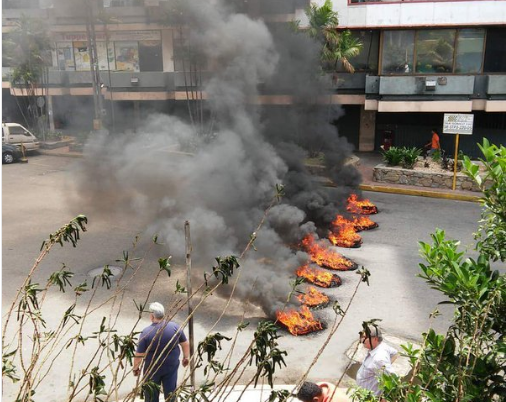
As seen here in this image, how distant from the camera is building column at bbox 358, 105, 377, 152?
19.1 meters

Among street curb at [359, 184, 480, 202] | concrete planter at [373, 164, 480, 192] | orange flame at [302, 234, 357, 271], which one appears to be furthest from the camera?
concrete planter at [373, 164, 480, 192]

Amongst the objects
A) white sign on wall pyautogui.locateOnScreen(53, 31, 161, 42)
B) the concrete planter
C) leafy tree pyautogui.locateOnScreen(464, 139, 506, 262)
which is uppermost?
white sign on wall pyautogui.locateOnScreen(53, 31, 161, 42)

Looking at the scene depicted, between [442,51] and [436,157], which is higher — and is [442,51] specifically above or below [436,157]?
above

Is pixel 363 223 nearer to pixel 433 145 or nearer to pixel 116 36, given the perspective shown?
pixel 433 145

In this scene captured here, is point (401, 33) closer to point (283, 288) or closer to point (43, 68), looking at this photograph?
point (43, 68)

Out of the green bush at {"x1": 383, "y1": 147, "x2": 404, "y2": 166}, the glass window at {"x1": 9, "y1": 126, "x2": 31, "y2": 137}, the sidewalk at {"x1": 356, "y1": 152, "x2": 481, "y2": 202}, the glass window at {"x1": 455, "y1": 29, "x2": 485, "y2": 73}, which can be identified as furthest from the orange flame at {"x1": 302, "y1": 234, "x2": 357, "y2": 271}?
the glass window at {"x1": 9, "y1": 126, "x2": 31, "y2": 137}

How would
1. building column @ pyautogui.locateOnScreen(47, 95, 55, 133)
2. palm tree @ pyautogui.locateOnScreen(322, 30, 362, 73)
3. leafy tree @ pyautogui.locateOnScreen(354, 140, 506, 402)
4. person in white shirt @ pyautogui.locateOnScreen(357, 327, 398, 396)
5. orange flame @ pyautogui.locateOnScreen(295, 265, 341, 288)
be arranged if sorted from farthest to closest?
building column @ pyautogui.locateOnScreen(47, 95, 55, 133) → palm tree @ pyautogui.locateOnScreen(322, 30, 362, 73) → orange flame @ pyautogui.locateOnScreen(295, 265, 341, 288) → person in white shirt @ pyautogui.locateOnScreen(357, 327, 398, 396) → leafy tree @ pyautogui.locateOnScreen(354, 140, 506, 402)

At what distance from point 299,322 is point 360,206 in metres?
6.13

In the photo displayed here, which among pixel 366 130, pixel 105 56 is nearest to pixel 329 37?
pixel 366 130

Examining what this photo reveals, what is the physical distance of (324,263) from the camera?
9.08 meters

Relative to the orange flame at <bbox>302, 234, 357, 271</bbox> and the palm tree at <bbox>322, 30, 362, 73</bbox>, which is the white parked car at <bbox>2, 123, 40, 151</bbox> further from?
the orange flame at <bbox>302, 234, 357, 271</bbox>

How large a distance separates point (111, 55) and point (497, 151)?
11.8 m

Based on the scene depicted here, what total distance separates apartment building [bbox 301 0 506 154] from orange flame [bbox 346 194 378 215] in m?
5.23

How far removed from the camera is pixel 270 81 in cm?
1206
